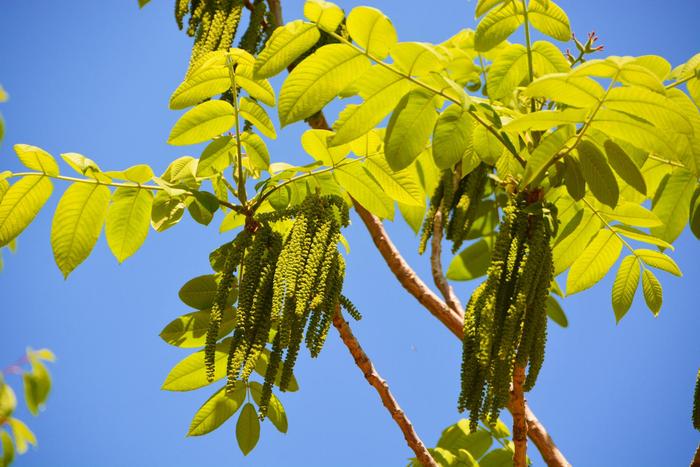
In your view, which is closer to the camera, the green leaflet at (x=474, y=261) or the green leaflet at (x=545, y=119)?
the green leaflet at (x=545, y=119)

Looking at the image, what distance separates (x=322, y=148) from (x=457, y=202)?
1163 millimetres

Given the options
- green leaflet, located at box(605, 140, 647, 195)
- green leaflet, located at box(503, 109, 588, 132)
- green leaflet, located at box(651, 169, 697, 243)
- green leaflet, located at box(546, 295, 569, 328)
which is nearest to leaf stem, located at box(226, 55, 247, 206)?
green leaflet, located at box(503, 109, 588, 132)

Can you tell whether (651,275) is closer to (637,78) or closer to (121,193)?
(637,78)

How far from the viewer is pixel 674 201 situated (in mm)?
3455

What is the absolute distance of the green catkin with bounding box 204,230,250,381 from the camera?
8.52 ft

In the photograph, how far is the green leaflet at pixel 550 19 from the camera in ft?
10.4

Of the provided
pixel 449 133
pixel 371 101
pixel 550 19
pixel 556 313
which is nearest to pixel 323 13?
pixel 371 101

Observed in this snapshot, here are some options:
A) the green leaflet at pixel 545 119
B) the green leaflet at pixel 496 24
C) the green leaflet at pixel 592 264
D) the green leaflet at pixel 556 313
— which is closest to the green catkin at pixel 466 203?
the green leaflet at pixel 592 264

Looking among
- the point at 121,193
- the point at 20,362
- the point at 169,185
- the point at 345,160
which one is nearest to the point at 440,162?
the point at 345,160

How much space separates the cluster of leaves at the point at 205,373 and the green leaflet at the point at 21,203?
65 centimetres

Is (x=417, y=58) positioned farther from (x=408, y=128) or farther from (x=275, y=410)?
(x=275, y=410)

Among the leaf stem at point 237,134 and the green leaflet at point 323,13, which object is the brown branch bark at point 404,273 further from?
the green leaflet at point 323,13

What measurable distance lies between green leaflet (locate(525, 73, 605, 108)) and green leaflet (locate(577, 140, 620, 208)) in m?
0.21

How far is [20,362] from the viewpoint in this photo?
2383 millimetres
